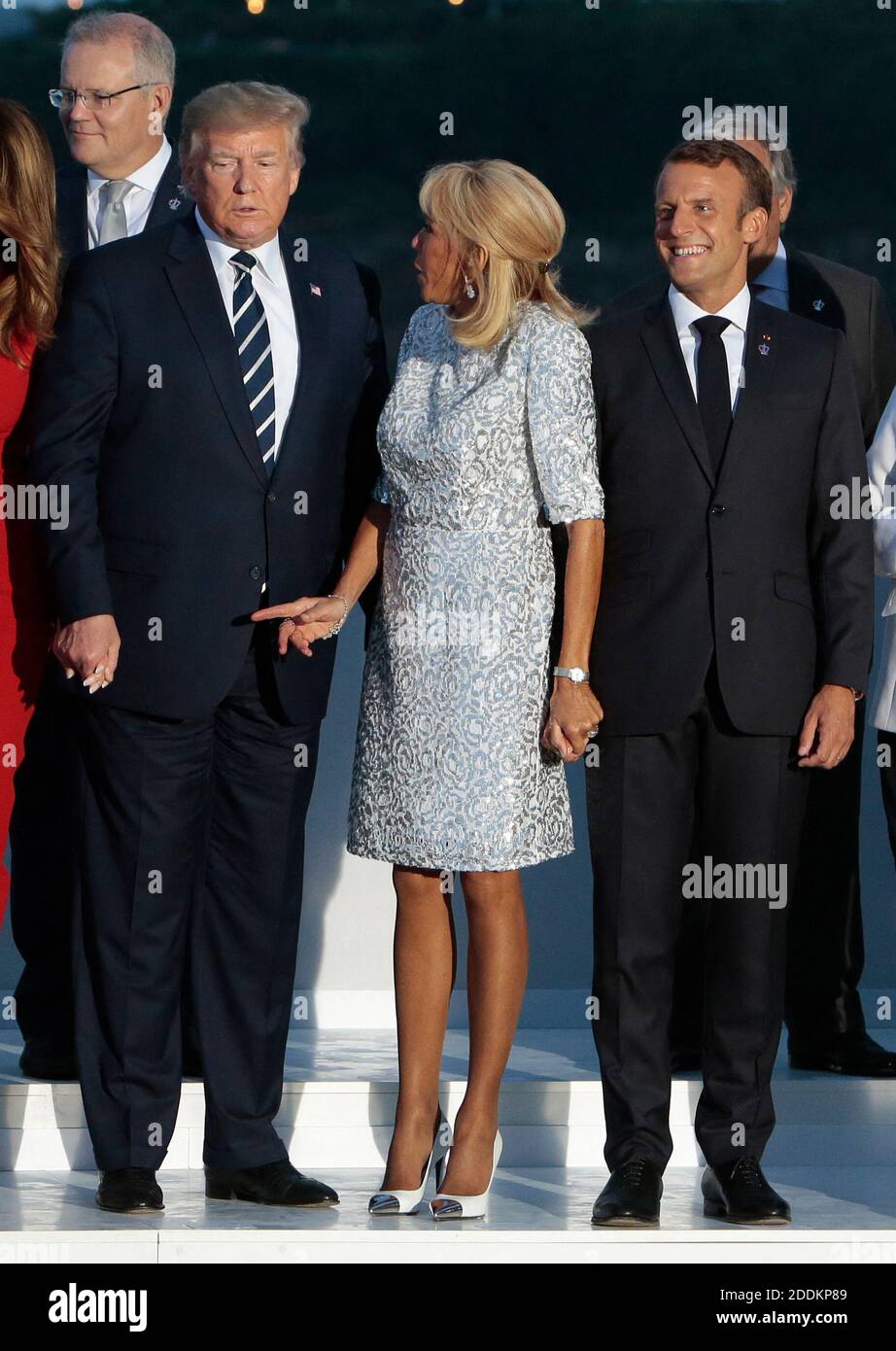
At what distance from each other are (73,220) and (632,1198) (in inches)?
74.1

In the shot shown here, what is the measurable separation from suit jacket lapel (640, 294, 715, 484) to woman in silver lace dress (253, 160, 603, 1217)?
11 cm

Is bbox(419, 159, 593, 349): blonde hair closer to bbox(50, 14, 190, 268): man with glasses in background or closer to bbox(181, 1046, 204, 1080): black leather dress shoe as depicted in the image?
bbox(50, 14, 190, 268): man with glasses in background

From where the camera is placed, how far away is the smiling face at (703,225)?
3.00 metres

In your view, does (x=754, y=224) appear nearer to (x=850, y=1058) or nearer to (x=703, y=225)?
(x=703, y=225)

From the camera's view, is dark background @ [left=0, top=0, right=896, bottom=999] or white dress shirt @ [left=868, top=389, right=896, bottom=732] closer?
white dress shirt @ [left=868, top=389, right=896, bottom=732]

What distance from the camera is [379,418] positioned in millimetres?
3057

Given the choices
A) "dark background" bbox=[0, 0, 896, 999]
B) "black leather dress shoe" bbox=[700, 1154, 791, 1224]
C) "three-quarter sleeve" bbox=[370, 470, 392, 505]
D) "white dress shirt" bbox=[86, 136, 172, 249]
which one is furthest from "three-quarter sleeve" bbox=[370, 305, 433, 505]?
"dark background" bbox=[0, 0, 896, 999]

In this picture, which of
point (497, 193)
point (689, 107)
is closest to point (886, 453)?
point (497, 193)

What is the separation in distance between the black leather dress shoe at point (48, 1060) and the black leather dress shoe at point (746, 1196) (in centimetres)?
111

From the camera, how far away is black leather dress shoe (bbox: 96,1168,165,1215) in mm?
3037

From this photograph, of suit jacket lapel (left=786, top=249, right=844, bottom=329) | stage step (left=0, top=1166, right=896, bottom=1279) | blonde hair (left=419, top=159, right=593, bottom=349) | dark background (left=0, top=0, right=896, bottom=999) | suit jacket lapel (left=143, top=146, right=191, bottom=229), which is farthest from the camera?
dark background (left=0, top=0, right=896, bottom=999)

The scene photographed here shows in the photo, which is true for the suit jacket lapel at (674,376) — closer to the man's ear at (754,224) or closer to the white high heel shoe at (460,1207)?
the man's ear at (754,224)
